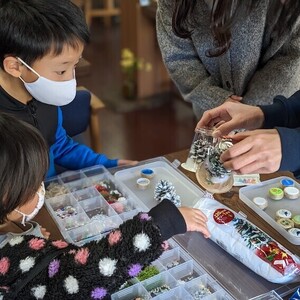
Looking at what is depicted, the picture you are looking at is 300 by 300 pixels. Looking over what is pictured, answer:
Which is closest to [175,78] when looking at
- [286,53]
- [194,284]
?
[286,53]

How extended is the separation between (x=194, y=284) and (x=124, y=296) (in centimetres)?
13

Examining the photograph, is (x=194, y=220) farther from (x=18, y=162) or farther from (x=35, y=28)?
(x=35, y=28)

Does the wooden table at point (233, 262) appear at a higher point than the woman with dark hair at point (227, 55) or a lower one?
lower

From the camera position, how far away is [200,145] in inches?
43.3

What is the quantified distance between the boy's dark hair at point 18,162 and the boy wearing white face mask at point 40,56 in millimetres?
330

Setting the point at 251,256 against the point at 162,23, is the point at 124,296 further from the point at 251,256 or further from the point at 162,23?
the point at 162,23

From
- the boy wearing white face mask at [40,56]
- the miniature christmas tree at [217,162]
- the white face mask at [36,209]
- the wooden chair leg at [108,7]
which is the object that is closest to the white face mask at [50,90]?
the boy wearing white face mask at [40,56]

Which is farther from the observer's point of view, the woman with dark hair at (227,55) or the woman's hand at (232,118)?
the woman with dark hair at (227,55)

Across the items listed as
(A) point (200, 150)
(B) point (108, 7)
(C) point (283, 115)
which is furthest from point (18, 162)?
(B) point (108, 7)

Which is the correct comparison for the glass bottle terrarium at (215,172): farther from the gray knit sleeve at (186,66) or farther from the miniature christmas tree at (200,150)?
the gray knit sleeve at (186,66)

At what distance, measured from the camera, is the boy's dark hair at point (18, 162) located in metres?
0.74

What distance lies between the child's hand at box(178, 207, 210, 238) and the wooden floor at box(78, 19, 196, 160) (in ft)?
4.87

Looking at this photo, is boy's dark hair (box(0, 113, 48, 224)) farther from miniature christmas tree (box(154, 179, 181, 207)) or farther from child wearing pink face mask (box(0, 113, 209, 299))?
miniature christmas tree (box(154, 179, 181, 207))

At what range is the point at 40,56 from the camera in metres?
1.07
